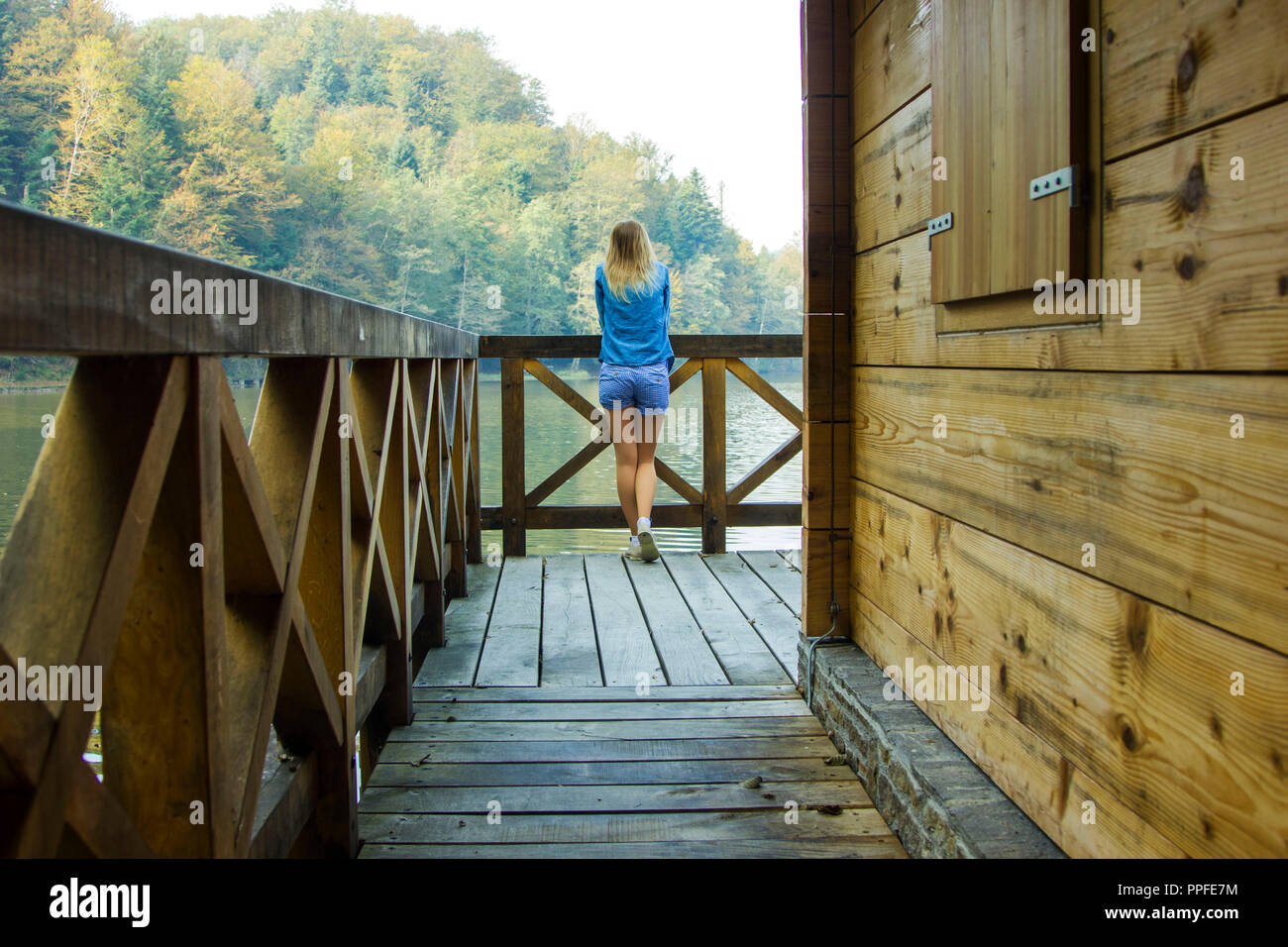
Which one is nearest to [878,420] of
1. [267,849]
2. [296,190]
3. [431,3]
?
[267,849]

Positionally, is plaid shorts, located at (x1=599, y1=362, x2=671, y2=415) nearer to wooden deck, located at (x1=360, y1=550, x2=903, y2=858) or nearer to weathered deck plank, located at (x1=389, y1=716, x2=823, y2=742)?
wooden deck, located at (x1=360, y1=550, x2=903, y2=858)

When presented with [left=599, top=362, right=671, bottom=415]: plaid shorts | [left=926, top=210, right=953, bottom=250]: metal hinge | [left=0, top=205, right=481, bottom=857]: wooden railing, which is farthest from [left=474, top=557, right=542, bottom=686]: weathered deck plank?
[left=926, top=210, right=953, bottom=250]: metal hinge

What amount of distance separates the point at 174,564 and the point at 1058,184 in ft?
3.89

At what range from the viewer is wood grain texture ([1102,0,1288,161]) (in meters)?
0.99

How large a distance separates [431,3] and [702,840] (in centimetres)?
6220

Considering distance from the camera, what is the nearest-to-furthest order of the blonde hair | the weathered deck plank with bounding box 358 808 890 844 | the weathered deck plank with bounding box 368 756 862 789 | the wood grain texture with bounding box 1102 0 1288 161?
the wood grain texture with bounding box 1102 0 1288 161 < the weathered deck plank with bounding box 358 808 890 844 < the weathered deck plank with bounding box 368 756 862 789 < the blonde hair

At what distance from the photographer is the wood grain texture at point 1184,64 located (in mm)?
993

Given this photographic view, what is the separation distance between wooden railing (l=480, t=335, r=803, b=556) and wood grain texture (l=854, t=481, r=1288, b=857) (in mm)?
2953

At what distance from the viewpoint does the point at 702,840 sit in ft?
6.38

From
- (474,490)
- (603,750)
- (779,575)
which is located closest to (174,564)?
(603,750)

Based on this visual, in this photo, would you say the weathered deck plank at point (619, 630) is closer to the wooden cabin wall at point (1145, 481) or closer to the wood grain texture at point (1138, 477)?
the wooden cabin wall at point (1145, 481)

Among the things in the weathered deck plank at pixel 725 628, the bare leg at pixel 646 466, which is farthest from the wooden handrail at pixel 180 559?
the bare leg at pixel 646 466

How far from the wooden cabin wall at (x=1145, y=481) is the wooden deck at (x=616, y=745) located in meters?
0.41
